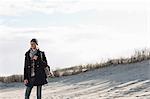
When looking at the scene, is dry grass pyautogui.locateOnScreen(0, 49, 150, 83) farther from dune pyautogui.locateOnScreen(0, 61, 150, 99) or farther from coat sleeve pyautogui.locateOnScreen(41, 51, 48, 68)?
coat sleeve pyautogui.locateOnScreen(41, 51, 48, 68)

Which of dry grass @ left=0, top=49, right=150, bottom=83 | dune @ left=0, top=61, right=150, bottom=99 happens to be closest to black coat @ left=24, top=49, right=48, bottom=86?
dune @ left=0, top=61, right=150, bottom=99

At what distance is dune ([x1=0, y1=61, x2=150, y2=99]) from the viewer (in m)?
12.3

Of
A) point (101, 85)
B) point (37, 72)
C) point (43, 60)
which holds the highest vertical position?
point (43, 60)

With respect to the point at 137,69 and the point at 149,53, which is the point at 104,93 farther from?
the point at 149,53

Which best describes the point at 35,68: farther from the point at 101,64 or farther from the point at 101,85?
the point at 101,64

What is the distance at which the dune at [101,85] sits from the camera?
40.5 feet

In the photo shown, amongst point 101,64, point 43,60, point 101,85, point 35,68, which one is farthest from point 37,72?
point 101,64

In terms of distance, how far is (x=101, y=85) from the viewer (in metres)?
14.2

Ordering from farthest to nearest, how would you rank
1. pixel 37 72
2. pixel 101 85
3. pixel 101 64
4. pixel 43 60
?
pixel 101 64 → pixel 101 85 → pixel 43 60 → pixel 37 72

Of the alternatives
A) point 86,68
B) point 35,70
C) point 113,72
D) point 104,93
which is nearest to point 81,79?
point 113,72

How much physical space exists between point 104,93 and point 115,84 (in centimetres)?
140

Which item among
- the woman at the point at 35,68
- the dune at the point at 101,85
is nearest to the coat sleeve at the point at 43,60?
the woman at the point at 35,68

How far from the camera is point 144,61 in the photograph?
17.0 m

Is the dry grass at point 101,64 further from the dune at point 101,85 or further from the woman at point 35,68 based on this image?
the woman at point 35,68
